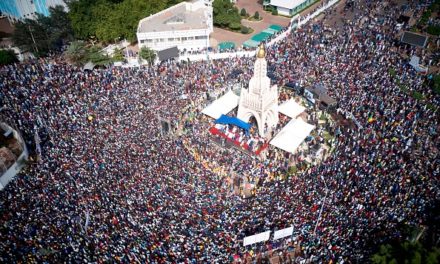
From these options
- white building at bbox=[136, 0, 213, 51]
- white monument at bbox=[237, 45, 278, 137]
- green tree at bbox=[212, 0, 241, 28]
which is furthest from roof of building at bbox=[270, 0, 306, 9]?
white monument at bbox=[237, 45, 278, 137]

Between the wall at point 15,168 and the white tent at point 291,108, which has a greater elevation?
the wall at point 15,168

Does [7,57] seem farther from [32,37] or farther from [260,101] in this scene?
[260,101]

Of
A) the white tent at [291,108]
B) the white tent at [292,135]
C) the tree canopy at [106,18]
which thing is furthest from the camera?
the tree canopy at [106,18]

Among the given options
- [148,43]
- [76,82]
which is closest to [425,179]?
[76,82]

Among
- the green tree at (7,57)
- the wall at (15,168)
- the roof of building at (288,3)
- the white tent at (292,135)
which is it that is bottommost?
the white tent at (292,135)

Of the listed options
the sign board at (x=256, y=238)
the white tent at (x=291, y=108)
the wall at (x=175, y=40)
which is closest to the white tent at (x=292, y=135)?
the white tent at (x=291, y=108)

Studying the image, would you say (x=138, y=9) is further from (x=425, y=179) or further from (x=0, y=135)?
(x=425, y=179)

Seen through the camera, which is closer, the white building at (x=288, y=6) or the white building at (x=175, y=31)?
the white building at (x=175, y=31)

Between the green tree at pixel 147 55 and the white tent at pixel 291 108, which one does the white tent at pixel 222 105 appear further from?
the green tree at pixel 147 55
